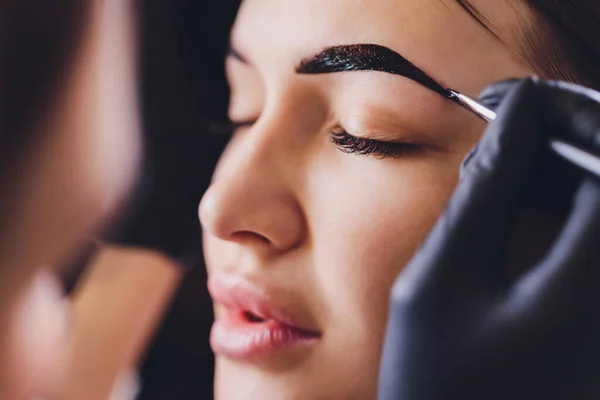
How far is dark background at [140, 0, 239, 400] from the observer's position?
2.58 feet

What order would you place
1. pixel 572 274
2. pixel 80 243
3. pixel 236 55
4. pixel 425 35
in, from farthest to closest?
1. pixel 80 243
2. pixel 236 55
3. pixel 425 35
4. pixel 572 274

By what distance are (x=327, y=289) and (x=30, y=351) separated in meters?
0.44

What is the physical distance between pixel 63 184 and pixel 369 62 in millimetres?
409

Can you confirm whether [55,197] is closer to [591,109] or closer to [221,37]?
[221,37]

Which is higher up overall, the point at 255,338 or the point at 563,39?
the point at 563,39

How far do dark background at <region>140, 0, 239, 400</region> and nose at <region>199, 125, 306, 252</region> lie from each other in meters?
0.30

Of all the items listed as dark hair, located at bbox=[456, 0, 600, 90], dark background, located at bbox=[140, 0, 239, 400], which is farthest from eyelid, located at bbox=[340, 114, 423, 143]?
dark background, located at bbox=[140, 0, 239, 400]

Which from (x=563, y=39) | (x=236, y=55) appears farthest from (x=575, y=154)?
(x=236, y=55)

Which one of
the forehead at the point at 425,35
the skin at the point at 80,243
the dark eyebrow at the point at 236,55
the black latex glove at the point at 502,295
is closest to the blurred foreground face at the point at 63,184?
the skin at the point at 80,243

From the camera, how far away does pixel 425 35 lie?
50 centimetres

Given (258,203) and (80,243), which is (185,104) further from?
(258,203)

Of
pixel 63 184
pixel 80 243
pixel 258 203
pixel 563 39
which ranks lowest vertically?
pixel 80 243

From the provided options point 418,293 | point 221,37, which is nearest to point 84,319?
point 221,37

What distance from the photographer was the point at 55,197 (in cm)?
70
